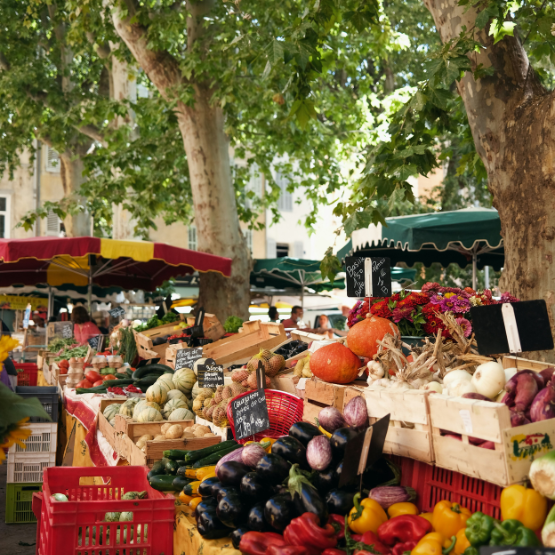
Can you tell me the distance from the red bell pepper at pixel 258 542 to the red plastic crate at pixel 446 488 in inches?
21.1

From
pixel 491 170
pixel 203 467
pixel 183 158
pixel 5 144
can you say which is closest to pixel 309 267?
pixel 183 158

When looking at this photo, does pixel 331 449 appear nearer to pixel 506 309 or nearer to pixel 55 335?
pixel 506 309

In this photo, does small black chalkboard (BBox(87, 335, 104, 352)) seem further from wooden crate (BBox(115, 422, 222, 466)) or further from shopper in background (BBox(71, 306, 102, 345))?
wooden crate (BBox(115, 422, 222, 466))

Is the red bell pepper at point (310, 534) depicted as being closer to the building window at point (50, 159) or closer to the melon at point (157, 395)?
the melon at point (157, 395)

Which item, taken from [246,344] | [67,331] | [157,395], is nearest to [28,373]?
[67,331]

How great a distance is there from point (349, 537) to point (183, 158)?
40.2 feet

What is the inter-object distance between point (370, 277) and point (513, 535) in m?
1.97

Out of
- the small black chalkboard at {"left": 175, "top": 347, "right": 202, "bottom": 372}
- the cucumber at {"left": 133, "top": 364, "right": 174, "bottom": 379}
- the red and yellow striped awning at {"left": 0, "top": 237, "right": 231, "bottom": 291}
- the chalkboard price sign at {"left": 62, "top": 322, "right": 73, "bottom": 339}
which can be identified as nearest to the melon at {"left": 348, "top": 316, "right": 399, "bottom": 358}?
the small black chalkboard at {"left": 175, "top": 347, "right": 202, "bottom": 372}

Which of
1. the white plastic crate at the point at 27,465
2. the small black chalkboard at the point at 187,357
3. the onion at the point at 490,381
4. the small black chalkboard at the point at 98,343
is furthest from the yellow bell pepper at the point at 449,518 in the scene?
the small black chalkboard at the point at 98,343

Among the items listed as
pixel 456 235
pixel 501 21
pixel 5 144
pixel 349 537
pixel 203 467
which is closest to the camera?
pixel 349 537

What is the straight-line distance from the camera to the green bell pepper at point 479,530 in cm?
187

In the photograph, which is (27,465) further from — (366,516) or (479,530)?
(479,530)

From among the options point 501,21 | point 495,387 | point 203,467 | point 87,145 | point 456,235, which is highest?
point 87,145

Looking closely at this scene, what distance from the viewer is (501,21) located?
12.9 feet
